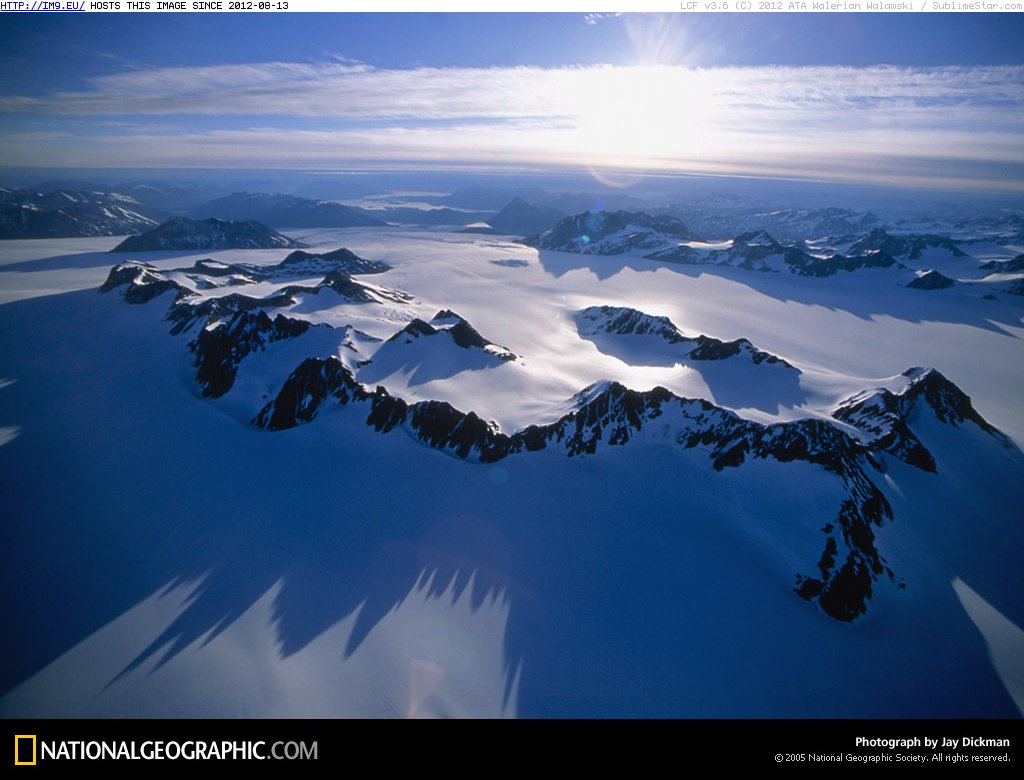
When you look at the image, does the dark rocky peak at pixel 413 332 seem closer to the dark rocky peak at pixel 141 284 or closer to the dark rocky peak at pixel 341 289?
the dark rocky peak at pixel 341 289

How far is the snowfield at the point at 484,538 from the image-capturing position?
34.5m

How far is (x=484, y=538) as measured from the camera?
155ft

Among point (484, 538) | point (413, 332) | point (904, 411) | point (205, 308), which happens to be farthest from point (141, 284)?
point (904, 411)

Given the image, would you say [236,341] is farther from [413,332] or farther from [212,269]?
[212,269]

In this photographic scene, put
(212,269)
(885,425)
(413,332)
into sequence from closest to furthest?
(885,425), (413,332), (212,269)

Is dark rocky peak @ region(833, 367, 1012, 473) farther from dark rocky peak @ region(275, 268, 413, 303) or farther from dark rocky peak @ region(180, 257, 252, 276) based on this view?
dark rocky peak @ region(180, 257, 252, 276)

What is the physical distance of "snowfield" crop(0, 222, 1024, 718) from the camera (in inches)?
1359

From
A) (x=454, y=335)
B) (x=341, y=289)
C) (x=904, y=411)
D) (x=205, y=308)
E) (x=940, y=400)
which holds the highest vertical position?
(x=205, y=308)

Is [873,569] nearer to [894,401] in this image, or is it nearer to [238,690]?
[894,401]

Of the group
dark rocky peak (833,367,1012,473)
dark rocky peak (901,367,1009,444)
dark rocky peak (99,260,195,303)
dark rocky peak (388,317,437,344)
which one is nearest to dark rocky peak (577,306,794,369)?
dark rocky peak (833,367,1012,473)
